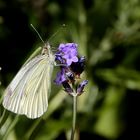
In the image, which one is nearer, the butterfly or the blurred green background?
the butterfly

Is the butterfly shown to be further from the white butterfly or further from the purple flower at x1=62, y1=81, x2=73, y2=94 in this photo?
the purple flower at x1=62, y1=81, x2=73, y2=94

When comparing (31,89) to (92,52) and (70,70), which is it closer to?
(70,70)

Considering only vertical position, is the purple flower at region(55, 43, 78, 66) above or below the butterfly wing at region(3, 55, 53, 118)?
above

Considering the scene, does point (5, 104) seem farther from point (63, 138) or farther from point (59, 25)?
point (59, 25)

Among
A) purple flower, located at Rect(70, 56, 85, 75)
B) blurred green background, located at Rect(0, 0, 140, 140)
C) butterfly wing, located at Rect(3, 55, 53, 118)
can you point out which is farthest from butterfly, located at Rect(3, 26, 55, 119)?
blurred green background, located at Rect(0, 0, 140, 140)

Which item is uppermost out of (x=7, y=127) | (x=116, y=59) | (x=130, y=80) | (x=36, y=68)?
(x=116, y=59)

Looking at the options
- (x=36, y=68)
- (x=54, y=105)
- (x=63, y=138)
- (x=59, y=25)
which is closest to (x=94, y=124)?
(x=63, y=138)

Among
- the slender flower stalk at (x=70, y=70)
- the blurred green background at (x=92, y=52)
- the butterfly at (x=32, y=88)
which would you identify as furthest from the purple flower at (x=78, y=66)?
the blurred green background at (x=92, y=52)
